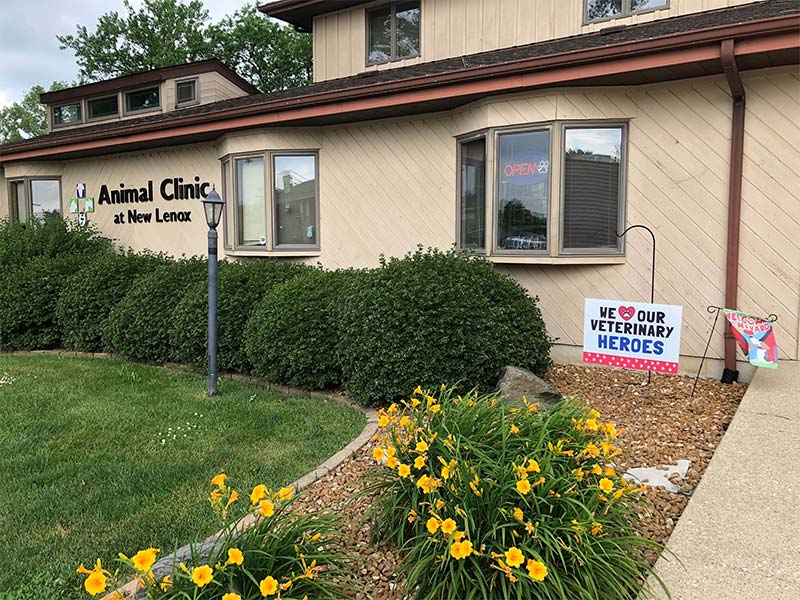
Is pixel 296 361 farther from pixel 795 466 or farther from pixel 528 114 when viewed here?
pixel 795 466

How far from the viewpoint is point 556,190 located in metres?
6.20

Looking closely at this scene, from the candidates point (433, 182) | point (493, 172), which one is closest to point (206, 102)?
point (433, 182)

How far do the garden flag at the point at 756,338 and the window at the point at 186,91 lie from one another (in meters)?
11.3

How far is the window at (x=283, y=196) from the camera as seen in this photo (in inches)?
337

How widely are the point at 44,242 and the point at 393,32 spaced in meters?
6.74

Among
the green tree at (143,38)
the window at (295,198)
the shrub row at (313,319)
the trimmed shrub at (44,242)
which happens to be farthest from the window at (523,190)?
the green tree at (143,38)

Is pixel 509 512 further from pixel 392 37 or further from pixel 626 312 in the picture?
pixel 392 37

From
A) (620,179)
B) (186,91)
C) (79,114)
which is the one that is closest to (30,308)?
(186,91)

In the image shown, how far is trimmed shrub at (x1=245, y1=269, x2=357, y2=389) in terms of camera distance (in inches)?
224

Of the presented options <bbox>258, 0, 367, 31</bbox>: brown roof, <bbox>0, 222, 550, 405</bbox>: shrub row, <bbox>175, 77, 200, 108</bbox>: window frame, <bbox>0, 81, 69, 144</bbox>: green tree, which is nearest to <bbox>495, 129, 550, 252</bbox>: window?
<bbox>0, 222, 550, 405</bbox>: shrub row

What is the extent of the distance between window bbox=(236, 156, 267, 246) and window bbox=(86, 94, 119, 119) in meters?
6.38

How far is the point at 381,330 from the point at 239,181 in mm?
4919

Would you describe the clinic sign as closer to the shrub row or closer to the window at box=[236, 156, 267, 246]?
the shrub row

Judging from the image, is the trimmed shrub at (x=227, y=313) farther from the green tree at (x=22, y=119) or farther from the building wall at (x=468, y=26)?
the green tree at (x=22, y=119)
